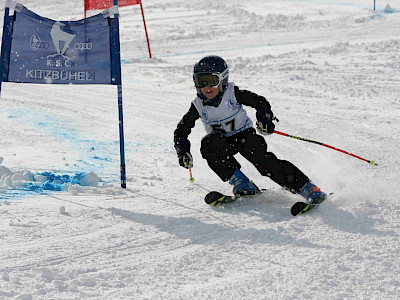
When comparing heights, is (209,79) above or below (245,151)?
above

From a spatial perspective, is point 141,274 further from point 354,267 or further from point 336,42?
point 336,42

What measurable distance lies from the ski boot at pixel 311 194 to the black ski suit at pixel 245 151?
0.12 ft

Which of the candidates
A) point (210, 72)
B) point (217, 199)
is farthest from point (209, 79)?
point (217, 199)

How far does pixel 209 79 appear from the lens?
4.68 meters

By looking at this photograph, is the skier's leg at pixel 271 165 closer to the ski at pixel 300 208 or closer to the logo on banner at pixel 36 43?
the ski at pixel 300 208

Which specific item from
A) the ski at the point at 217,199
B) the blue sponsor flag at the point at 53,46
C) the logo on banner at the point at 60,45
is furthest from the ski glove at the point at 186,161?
the logo on banner at the point at 60,45

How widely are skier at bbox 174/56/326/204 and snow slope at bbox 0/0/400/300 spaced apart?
0.23 m

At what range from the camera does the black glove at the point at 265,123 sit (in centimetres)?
465

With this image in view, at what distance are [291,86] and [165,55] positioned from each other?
606 cm

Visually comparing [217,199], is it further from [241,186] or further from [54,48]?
[54,48]

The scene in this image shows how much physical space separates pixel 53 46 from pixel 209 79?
140cm

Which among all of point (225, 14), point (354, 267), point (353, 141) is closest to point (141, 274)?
point (354, 267)

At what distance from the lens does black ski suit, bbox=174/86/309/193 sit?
4.55 meters

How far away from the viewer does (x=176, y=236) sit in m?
4.02
